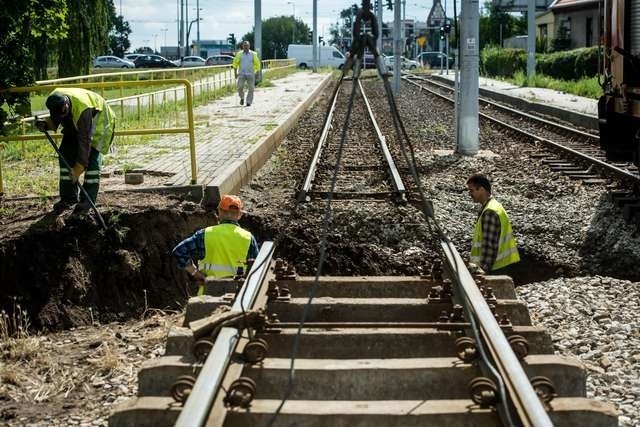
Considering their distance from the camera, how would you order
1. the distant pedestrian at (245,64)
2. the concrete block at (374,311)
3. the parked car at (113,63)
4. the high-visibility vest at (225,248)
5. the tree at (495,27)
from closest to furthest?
the concrete block at (374,311) → the high-visibility vest at (225,248) → the distant pedestrian at (245,64) → the parked car at (113,63) → the tree at (495,27)

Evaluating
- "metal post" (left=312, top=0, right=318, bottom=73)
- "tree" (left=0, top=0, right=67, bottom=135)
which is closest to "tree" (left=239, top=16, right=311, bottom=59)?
"metal post" (left=312, top=0, right=318, bottom=73)

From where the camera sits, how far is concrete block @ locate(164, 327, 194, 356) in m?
4.88

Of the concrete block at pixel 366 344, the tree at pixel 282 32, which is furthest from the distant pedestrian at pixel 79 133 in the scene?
the tree at pixel 282 32

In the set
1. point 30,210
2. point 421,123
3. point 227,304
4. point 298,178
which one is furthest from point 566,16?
point 227,304

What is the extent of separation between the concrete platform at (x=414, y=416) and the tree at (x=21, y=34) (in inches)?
292

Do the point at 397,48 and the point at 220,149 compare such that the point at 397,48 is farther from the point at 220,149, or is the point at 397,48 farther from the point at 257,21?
the point at 220,149

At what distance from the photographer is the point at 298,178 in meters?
14.1

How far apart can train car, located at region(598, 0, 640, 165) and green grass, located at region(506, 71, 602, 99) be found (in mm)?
17202

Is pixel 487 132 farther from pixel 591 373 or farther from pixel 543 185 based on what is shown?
pixel 591 373

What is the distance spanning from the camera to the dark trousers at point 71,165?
32.6 feet

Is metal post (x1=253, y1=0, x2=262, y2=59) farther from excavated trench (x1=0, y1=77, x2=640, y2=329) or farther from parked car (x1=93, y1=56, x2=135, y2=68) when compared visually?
parked car (x1=93, y1=56, x2=135, y2=68)

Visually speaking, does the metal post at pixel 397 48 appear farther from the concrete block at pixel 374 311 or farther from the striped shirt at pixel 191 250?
the concrete block at pixel 374 311

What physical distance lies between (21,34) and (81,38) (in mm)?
14645

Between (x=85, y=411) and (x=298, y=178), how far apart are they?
9.04 meters
